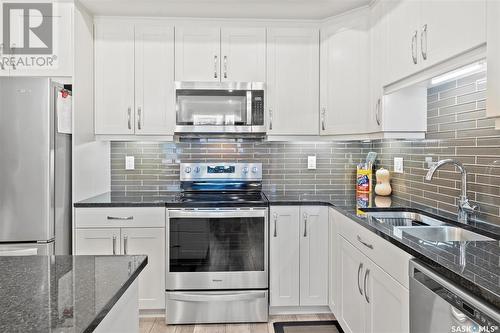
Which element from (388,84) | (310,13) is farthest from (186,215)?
(310,13)

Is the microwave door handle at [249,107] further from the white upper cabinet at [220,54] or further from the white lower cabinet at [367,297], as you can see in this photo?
the white lower cabinet at [367,297]

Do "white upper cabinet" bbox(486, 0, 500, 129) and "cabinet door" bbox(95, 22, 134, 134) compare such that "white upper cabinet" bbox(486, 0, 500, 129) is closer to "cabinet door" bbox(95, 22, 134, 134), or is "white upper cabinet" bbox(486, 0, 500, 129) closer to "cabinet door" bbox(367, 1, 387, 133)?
"cabinet door" bbox(367, 1, 387, 133)

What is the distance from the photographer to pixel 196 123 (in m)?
2.89

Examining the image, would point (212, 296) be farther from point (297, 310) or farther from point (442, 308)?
point (442, 308)

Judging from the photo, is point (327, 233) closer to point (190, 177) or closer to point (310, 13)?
point (190, 177)

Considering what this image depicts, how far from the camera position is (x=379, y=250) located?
1.77m

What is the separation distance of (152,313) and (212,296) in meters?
0.51

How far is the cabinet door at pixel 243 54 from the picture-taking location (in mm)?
2982

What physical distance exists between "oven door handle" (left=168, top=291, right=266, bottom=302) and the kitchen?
0.01m

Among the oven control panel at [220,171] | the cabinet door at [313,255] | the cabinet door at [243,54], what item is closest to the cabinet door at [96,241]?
the oven control panel at [220,171]

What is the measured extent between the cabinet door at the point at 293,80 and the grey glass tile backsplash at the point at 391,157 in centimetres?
33

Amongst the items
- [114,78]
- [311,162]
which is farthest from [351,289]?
[114,78]

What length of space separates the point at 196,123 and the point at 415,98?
5.27 ft

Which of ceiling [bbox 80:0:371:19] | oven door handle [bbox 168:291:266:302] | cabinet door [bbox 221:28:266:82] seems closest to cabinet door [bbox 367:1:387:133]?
ceiling [bbox 80:0:371:19]
